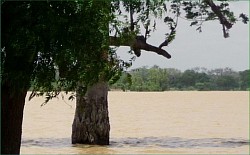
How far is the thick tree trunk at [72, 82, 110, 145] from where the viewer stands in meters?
13.2

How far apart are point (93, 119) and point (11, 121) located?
819 centimetres

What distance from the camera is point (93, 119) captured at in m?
13.2

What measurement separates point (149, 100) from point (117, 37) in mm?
41150

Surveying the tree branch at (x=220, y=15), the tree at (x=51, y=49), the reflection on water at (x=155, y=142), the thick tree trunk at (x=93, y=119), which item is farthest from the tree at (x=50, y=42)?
the tree branch at (x=220, y=15)

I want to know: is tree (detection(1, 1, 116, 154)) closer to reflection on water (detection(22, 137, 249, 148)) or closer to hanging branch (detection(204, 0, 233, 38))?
reflection on water (detection(22, 137, 249, 148))

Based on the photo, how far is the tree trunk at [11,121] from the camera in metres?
4.93

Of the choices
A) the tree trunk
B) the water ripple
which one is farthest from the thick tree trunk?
the tree trunk

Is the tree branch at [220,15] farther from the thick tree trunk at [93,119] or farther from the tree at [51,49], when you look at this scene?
the tree at [51,49]

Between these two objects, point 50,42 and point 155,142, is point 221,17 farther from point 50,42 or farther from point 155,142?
point 50,42

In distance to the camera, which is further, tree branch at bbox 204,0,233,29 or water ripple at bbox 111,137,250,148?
water ripple at bbox 111,137,250,148

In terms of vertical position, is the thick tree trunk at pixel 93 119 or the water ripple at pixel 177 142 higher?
the thick tree trunk at pixel 93 119

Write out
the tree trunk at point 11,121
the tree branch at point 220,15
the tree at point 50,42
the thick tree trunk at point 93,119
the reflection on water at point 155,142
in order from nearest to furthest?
the tree at point 50,42
the tree trunk at point 11,121
the thick tree trunk at point 93,119
the tree branch at point 220,15
the reflection on water at point 155,142

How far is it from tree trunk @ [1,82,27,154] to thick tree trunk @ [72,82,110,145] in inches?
315

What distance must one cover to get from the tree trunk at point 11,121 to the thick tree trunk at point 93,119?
26.3ft
